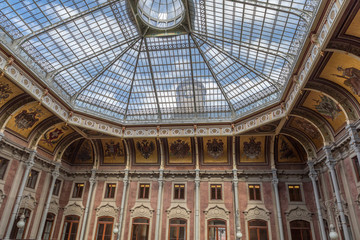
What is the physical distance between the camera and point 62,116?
24828 millimetres

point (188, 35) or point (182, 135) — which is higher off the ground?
point (188, 35)

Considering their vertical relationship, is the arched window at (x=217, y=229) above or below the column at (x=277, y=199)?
below

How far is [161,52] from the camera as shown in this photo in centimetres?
2556

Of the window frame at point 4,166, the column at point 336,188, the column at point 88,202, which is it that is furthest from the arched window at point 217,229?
the window frame at point 4,166

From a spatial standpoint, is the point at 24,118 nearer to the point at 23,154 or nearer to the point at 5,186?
the point at 23,154

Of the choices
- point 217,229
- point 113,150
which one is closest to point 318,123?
point 217,229

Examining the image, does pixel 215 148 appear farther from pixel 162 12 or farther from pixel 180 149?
pixel 162 12

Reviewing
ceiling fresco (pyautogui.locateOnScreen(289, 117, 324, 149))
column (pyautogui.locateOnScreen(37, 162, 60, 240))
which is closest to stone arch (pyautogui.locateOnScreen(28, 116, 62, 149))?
column (pyautogui.locateOnScreen(37, 162, 60, 240))

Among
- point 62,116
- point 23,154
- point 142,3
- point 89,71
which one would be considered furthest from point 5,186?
point 142,3

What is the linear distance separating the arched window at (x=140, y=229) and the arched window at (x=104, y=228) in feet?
8.68

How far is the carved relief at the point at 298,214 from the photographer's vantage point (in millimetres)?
25453

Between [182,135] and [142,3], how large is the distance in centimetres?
1415

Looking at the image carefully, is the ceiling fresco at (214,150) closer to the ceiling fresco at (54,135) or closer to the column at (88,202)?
the column at (88,202)

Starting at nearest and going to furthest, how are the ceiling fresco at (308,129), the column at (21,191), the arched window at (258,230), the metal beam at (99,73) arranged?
the column at (21,191)
the ceiling fresco at (308,129)
the metal beam at (99,73)
the arched window at (258,230)
